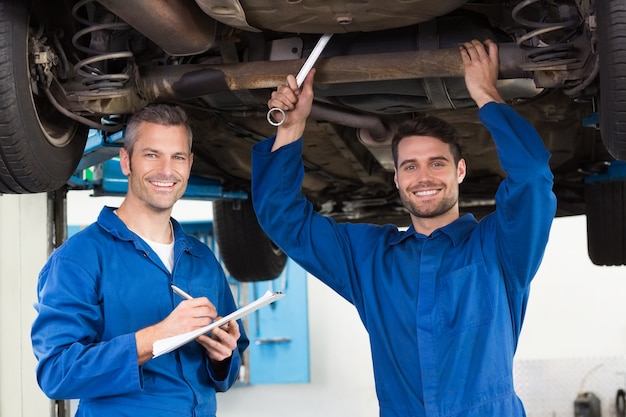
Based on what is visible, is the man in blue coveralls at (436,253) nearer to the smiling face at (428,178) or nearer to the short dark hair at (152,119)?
the smiling face at (428,178)

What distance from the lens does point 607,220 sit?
3.98 meters

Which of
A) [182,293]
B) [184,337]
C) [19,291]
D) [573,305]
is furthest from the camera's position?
[573,305]

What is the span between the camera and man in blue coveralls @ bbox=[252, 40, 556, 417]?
2.11 metres

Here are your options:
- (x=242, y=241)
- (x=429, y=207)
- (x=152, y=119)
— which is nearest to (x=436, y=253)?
(x=429, y=207)

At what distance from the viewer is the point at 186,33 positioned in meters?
2.21

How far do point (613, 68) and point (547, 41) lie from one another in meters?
0.30

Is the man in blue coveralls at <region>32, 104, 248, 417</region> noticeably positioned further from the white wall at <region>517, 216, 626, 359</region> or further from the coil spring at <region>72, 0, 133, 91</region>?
the white wall at <region>517, 216, 626, 359</region>

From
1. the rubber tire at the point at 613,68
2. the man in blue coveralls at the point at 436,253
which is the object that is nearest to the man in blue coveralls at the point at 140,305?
the man in blue coveralls at the point at 436,253

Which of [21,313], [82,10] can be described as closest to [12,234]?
[21,313]

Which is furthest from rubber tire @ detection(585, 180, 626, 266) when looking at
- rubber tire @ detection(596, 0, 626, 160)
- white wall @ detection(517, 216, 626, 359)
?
white wall @ detection(517, 216, 626, 359)

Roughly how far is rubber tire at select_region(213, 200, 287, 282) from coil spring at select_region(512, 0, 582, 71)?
244cm

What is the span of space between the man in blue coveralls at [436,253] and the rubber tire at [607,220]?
1.75 m

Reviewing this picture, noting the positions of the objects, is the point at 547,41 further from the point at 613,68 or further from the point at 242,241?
the point at 242,241

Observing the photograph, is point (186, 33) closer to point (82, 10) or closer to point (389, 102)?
point (82, 10)
